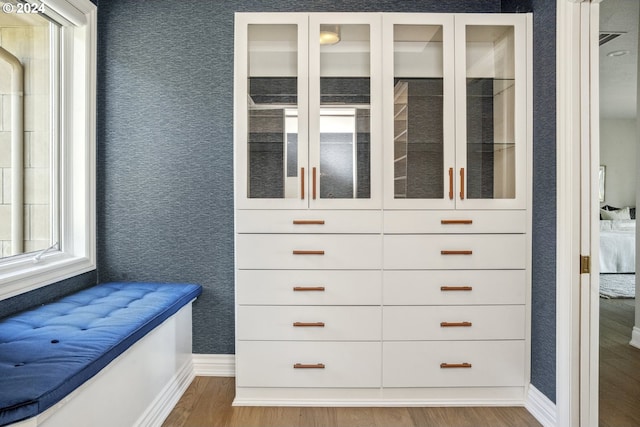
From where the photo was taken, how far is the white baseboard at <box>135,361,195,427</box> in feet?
6.46

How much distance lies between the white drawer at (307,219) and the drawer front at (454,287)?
30 cm

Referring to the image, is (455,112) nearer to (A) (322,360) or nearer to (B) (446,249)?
(B) (446,249)

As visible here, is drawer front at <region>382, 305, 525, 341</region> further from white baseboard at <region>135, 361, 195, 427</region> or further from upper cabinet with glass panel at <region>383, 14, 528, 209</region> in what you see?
white baseboard at <region>135, 361, 195, 427</region>

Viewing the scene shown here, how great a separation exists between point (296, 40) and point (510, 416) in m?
2.34

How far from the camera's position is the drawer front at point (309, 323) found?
2.24 metres

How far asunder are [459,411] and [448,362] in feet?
0.86

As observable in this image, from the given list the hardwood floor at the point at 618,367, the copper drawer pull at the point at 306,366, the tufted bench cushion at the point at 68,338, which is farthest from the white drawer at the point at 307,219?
the hardwood floor at the point at 618,367

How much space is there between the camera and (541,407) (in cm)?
213

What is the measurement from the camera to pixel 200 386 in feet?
8.25

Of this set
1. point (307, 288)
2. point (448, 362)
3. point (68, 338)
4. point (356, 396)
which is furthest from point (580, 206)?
point (68, 338)

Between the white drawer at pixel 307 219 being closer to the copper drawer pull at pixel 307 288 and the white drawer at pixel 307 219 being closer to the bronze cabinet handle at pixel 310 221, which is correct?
the bronze cabinet handle at pixel 310 221

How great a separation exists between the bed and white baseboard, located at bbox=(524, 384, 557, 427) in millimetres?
730

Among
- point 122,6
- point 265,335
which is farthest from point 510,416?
point 122,6

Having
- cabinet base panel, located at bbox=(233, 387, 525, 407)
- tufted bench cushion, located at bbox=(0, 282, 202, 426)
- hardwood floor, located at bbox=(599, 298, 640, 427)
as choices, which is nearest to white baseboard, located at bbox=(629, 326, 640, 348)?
hardwood floor, located at bbox=(599, 298, 640, 427)
